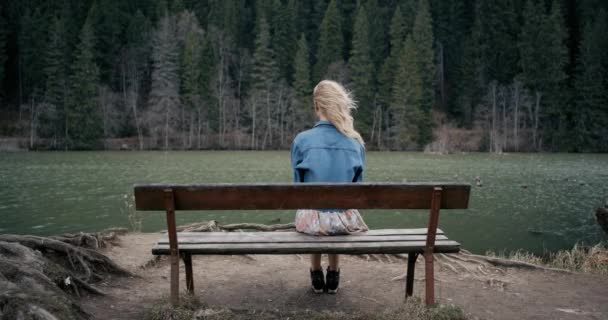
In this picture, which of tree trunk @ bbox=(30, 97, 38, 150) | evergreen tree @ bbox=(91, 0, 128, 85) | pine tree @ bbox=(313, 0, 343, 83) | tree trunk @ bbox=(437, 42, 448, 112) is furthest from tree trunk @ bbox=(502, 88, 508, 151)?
tree trunk @ bbox=(30, 97, 38, 150)

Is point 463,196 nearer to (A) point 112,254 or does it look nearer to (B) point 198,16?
(A) point 112,254

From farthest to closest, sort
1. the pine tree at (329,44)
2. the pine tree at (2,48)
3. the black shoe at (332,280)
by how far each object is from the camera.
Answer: the pine tree at (329,44) → the pine tree at (2,48) → the black shoe at (332,280)

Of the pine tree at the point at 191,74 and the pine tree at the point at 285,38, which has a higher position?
the pine tree at the point at 285,38

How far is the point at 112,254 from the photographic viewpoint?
713 centimetres

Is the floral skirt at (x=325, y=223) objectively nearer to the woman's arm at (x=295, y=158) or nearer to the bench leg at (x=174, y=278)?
the woman's arm at (x=295, y=158)

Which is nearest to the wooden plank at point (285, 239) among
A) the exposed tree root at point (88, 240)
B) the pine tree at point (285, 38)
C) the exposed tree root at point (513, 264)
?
the exposed tree root at point (513, 264)

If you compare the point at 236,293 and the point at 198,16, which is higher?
the point at 198,16

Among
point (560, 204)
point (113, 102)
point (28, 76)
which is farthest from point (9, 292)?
point (28, 76)

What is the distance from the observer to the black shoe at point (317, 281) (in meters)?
5.00

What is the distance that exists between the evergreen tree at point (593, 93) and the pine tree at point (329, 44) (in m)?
29.6

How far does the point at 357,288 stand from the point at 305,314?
123cm

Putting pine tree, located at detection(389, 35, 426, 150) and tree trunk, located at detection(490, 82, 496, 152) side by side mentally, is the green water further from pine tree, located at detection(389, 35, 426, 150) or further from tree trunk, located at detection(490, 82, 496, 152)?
pine tree, located at detection(389, 35, 426, 150)

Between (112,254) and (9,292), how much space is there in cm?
397

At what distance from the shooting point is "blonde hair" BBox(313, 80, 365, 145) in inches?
180
